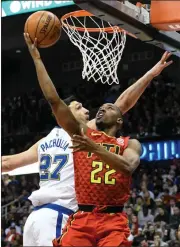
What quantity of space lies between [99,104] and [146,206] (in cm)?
464

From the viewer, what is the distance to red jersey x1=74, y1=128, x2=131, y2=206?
4297mm

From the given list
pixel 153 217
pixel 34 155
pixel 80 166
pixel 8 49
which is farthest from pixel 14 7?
pixel 80 166

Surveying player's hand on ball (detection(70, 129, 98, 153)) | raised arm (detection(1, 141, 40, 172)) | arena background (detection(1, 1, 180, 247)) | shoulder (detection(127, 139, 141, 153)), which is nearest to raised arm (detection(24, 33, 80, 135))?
player's hand on ball (detection(70, 129, 98, 153))

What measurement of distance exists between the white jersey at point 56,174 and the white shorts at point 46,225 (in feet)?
0.20

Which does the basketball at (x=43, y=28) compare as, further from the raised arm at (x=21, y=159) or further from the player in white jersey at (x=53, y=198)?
the raised arm at (x=21, y=159)

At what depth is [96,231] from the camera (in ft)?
13.7

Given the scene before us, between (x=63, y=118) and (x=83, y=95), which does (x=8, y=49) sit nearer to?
(x=83, y=95)

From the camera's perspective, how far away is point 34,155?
555cm

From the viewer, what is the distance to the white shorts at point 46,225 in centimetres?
513

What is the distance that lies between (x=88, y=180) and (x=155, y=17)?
1.41 metres

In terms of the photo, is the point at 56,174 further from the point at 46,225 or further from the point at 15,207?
the point at 15,207

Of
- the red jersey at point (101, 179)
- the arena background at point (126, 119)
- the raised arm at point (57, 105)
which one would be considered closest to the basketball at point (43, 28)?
the raised arm at point (57, 105)

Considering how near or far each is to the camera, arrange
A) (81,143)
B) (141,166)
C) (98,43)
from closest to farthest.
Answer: (81,143) → (98,43) → (141,166)

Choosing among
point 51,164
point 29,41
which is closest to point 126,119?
point 51,164
